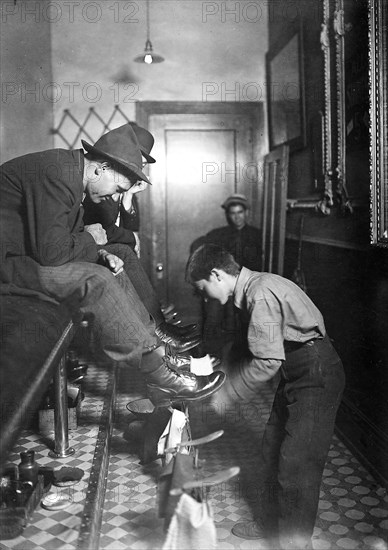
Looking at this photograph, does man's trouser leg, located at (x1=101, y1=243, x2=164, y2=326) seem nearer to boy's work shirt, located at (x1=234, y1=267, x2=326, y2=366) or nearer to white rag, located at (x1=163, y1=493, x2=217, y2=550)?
boy's work shirt, located at (x1=234, y1=267, x2=326, y2=366)

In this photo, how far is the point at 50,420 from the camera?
3.30 metres

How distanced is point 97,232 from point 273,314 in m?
1.34

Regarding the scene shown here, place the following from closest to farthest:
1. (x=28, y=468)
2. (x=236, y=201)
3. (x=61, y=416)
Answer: (x=28, y=468)
(x=61, y=416)
(x=236, y=201)

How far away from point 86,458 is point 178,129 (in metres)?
4.21

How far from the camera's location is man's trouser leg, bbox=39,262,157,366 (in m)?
2.56

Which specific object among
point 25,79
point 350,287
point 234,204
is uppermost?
point 25,79

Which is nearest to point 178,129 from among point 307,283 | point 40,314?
point 307,283

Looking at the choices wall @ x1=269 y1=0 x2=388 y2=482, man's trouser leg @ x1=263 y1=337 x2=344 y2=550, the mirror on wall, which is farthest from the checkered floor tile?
the mirror on wall

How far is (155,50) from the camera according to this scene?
621cm

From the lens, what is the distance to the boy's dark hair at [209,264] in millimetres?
2662

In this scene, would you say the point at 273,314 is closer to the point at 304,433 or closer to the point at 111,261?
the point at 304,433

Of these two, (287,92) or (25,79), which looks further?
(287,92)

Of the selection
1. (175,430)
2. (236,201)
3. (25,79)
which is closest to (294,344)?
(175,430)

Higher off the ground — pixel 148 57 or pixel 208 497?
pixel 148 57
